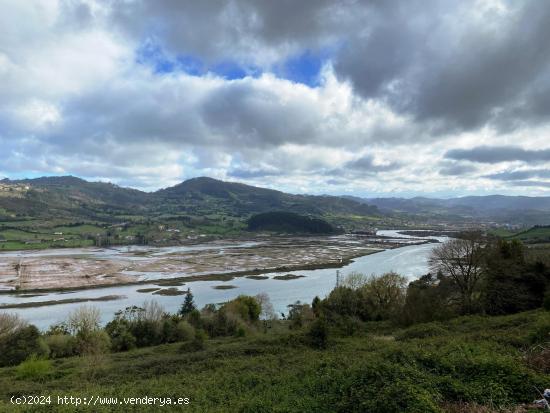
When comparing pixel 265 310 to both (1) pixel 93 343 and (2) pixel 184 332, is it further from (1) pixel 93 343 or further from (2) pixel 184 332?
(1) pixel 93 343

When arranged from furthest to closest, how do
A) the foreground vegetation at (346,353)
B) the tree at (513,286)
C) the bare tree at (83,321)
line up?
the bare tree at (83,321) → the tree at (513,286) → the foreground vegetation at (346,353)

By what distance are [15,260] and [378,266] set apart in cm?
10962

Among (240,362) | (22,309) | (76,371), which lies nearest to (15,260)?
(22,309)

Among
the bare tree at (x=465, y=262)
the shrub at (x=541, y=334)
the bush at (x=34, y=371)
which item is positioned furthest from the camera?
the bare tree at (x=465, y=262)

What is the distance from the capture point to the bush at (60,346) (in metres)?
38.6

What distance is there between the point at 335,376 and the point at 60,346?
34846 mm

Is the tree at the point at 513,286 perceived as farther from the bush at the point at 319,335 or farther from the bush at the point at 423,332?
the bush at the point at 319,335

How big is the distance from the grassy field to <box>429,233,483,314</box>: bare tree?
964 centimetres

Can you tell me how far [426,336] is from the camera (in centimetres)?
2488

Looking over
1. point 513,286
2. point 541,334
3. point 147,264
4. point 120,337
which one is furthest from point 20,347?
point 147,264

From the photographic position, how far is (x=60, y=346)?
128ft

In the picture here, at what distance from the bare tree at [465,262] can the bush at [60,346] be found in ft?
131

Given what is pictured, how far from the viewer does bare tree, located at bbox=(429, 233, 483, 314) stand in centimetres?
3741

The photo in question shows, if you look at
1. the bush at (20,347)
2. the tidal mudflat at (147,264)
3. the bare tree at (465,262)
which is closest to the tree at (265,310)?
the bare tree at (465,262)
